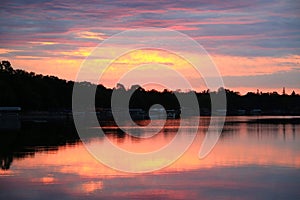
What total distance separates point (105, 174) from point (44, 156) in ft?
27.9

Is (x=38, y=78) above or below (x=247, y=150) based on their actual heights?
above

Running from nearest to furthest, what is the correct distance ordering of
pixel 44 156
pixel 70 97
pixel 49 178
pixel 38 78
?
pixel 49 178 < pixel 44 156 < pixel 38 78 < pixel 70 97

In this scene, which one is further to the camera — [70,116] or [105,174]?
[70,116]

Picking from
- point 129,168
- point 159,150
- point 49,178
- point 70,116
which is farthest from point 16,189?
point 70,116

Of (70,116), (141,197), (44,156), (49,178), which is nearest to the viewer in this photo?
(141,197)

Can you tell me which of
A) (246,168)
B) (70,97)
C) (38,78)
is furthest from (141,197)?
(70,97)

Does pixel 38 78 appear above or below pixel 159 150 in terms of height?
above

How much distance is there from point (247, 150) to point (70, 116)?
82.1m

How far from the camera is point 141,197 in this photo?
65.5 feet

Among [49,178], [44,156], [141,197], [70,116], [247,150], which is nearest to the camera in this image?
[141,197]

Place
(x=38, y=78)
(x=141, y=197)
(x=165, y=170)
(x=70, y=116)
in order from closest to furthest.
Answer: (x=141, y=197)
(x=165, y=170)
(x=70, y=116)
(x=38, y=78)

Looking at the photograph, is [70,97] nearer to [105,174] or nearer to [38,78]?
[38,78]

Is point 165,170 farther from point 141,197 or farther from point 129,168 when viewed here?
point 141,197

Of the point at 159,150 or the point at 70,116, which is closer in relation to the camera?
the point at 159,150
